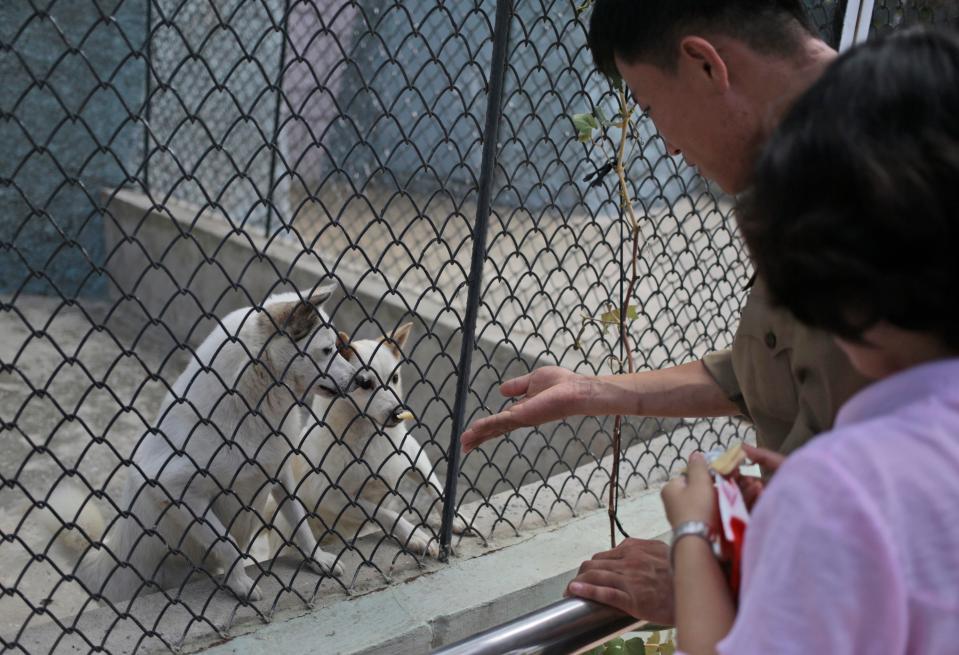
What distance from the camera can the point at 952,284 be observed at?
2.24 feet

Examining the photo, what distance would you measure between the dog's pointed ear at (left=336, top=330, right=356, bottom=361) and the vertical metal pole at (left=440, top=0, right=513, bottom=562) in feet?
1.26

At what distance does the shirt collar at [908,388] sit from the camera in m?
0.71

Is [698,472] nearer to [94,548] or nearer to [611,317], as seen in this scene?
[611,317]

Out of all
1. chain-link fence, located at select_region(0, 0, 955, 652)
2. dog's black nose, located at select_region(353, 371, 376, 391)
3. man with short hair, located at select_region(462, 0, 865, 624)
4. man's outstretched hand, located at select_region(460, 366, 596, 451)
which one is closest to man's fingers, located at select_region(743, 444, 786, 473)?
man with short hair, located at select_region(462, 0, 865, 624)

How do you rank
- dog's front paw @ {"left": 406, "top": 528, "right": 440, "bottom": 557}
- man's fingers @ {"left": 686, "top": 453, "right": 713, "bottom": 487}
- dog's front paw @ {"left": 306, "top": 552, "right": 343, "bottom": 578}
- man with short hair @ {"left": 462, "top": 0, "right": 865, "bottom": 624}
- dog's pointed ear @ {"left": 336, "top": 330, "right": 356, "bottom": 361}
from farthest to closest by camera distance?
dog's pointed ear @ {"left": 336, "top": 330, "right": 356, "bottom": 361} → dog's front paw @ {"left": 406, "top": 528, "right": 440, "bottom": 557} → dog's front paw @ {"left": 306, "top": 552, "right": 343, "bottom": 578} → man with short hair @ {"left": 462, "top": 0, "right": 865, "bottom": 624} → man's fingers @ {"left": 686, "top": 453, "right": 713, "bottom": 487}

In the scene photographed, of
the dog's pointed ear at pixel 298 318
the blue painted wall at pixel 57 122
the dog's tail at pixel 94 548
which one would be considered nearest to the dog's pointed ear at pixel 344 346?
the dog's pointed ear at pixel 298 318

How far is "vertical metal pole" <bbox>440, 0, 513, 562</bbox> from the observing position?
7.13 ft

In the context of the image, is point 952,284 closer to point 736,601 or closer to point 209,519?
point 736,601

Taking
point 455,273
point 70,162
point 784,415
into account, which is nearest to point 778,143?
point 784,415

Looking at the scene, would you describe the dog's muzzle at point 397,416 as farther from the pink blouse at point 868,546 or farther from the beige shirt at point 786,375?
the pink blouse at point 868,546

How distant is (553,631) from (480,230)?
4.61ft

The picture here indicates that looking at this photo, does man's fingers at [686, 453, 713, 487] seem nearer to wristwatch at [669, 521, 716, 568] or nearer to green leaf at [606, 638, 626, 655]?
wristwatch at [669, 521, 716, 568]

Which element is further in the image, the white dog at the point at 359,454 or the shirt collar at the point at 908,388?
the white dog at the point at 359,454

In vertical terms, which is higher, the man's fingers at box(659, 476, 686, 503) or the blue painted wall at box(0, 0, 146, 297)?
the blue painted wall at box(0, 0, 146, 297)
